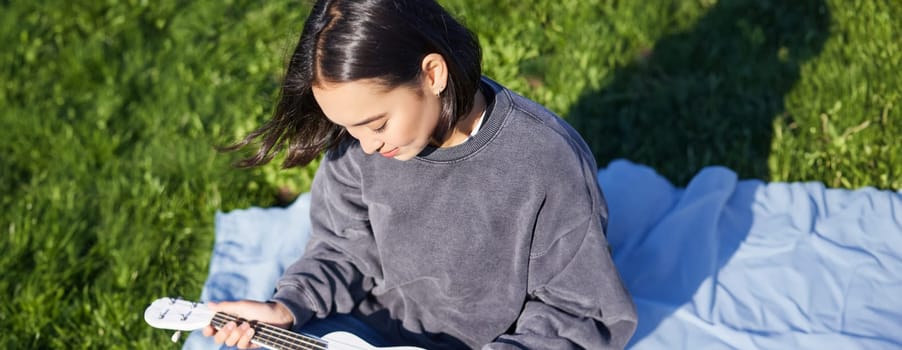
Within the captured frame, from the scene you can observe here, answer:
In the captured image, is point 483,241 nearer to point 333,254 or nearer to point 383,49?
point 333,254

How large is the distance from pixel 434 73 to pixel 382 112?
0.49 feet

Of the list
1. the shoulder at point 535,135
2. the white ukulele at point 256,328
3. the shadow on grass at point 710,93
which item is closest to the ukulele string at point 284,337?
the white ukulele at point 256,328

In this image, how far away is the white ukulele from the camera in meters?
2.32

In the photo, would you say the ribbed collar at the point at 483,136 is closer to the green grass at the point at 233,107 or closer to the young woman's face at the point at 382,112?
the young woman's face at the point at 382,112

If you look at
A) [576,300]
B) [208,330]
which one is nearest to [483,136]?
[576,300]

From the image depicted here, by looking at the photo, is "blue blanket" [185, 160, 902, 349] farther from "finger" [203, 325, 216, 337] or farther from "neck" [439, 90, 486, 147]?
"neck" [439, 90, 486, 147]

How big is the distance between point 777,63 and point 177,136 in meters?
2.62

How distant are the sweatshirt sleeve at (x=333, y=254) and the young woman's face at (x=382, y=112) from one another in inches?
13.7

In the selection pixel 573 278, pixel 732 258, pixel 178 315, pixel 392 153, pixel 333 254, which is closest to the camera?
pixel 392 153

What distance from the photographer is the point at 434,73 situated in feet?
6.72

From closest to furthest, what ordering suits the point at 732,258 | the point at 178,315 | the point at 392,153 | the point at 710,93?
the point at 392,153, the point at 178,315, the point at 732,258, the point at 710,93

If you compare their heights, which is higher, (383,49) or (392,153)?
(383,49)

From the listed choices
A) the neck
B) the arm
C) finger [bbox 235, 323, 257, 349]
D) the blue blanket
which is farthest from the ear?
the blue blanket

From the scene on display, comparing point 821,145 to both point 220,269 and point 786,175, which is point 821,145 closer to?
point 786,175
